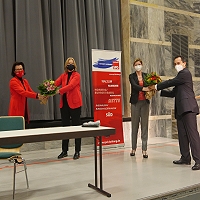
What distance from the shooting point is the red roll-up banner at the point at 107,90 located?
5.79 meters

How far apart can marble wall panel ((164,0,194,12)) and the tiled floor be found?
4352mm

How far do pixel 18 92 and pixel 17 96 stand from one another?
0.34ft

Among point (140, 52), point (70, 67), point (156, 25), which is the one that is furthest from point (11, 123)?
point (156, 25)

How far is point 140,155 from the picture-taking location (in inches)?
210

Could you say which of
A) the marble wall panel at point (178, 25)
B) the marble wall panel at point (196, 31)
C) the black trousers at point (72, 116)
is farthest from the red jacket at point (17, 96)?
the marble wall panel at point (196, 31)

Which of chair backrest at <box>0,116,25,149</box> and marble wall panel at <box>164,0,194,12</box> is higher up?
marble wall panel at <box>164,0,194,12</box>

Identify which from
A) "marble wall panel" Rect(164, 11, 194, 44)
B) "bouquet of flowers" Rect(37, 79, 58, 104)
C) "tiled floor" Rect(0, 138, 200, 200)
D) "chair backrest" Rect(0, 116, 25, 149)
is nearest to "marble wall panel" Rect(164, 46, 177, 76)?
"marble wall panel" Rect(164, 11, 194, 44)

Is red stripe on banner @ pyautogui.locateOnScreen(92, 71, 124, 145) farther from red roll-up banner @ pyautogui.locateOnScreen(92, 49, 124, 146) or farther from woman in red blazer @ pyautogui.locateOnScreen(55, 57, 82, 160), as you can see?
woman in red blazer @ pyautogui.locateOnScreen(55, 57, 82, 160)

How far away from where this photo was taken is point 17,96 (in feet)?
16.9

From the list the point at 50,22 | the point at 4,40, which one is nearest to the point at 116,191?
the point at 4,40

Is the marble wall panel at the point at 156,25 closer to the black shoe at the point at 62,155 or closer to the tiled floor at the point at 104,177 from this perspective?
the tiled floor at the point at 104,177

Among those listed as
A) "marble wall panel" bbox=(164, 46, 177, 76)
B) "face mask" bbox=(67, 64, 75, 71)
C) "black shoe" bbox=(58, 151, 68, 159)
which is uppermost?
"marble wall panel" bbox=(164, 46, 177, 76)

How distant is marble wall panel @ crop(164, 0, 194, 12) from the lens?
319 inches

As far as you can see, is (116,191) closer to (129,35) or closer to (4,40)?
(4,40)
